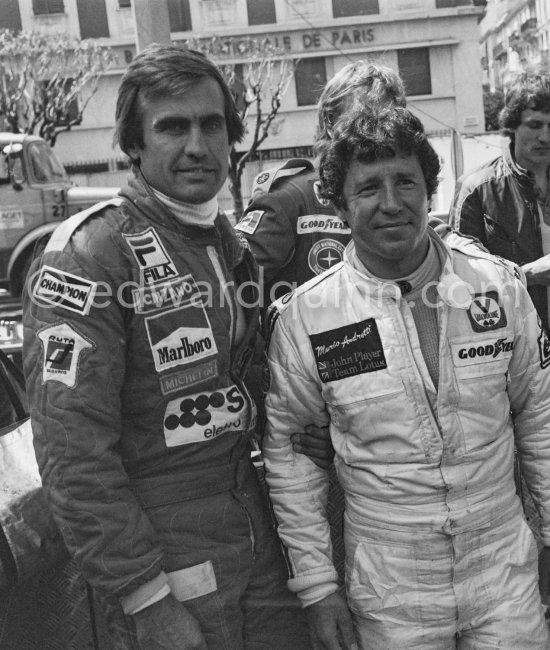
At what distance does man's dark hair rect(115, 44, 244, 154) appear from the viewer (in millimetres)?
1996

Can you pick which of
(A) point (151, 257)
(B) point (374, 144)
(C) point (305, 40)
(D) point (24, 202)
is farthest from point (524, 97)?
(C) point (305, 40)

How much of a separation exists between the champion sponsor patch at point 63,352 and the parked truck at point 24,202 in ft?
33.3

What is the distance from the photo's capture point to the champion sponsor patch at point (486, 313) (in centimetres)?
207

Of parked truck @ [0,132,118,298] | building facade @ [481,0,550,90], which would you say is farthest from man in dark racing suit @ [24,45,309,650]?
building facade @ [481,0,550,90]

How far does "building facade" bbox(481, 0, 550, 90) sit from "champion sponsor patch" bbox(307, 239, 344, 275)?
163ft

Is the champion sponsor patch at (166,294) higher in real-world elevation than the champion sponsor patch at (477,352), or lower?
higher

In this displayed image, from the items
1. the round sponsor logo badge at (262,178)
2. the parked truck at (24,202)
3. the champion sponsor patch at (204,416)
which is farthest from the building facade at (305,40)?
the champion sponsor patch at (204,416)

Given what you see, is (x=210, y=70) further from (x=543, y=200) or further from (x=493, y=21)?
(x=493, y=21)

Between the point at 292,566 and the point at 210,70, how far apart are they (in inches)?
53.0

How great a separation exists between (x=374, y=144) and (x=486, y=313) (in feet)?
1.77

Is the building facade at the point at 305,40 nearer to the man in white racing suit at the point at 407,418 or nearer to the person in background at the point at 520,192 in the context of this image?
the person in background at the point at 520,192

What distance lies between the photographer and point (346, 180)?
2109 millimetres

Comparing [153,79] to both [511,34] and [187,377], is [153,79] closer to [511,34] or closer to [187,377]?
[187,377]

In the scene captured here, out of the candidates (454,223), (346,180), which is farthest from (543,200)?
(346,180)
